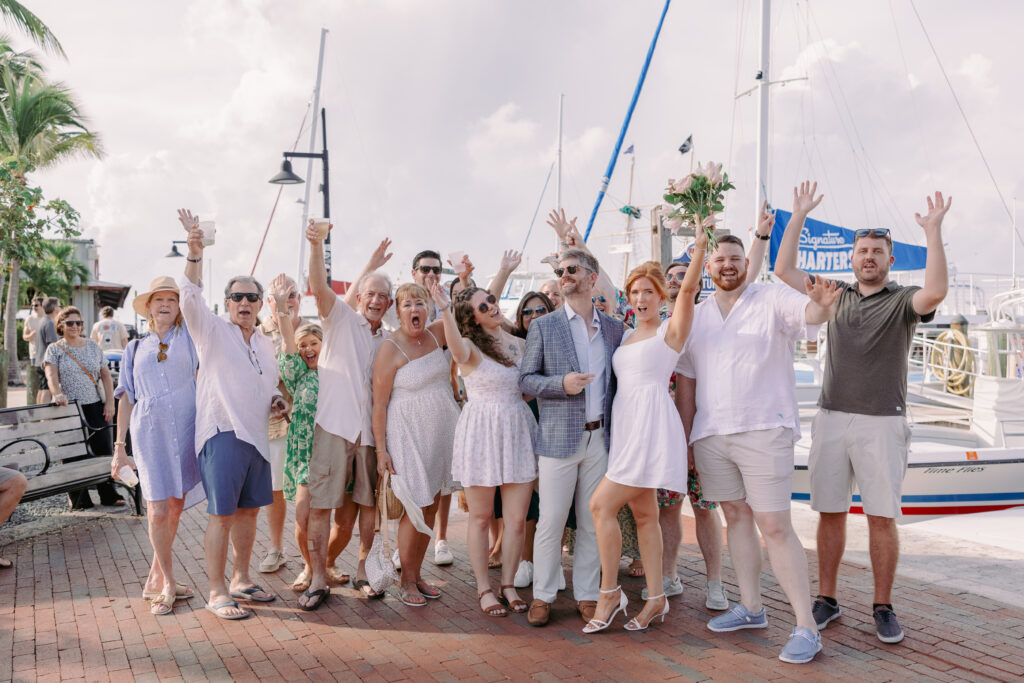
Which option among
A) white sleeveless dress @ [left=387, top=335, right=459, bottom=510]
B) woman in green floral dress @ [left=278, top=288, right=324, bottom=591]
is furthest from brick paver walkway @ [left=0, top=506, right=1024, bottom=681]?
white sleeveless dress @ [left=387, top=335, right=459, bottom=510]

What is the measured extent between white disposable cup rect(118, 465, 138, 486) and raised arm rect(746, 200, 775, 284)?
402 cm

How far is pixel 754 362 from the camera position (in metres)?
4.14

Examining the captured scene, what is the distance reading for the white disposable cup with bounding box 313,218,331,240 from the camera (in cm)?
453

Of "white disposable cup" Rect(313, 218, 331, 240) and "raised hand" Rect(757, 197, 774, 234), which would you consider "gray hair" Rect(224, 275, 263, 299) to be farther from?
"raised hand" Rect(757, 197, 774, 234)

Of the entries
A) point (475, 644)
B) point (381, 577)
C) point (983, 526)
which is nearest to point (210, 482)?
point (381, 577)

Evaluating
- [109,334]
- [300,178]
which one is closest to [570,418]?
[300,178]

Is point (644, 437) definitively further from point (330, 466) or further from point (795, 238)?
point (330, 466)

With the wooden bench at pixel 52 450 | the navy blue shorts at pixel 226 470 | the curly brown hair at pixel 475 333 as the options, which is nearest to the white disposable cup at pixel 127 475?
the navy blue shorts at pixel 226 470

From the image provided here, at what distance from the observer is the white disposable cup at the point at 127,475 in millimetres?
4887

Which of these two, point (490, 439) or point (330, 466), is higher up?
point (490, 439)

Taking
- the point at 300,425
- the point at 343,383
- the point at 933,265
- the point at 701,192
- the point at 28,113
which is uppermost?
the point at 28,113

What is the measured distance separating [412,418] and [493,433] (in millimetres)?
540

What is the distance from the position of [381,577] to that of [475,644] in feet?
Result: 2.97

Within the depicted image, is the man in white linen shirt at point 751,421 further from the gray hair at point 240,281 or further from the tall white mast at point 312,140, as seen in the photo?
the tall white mast at point 312,140
